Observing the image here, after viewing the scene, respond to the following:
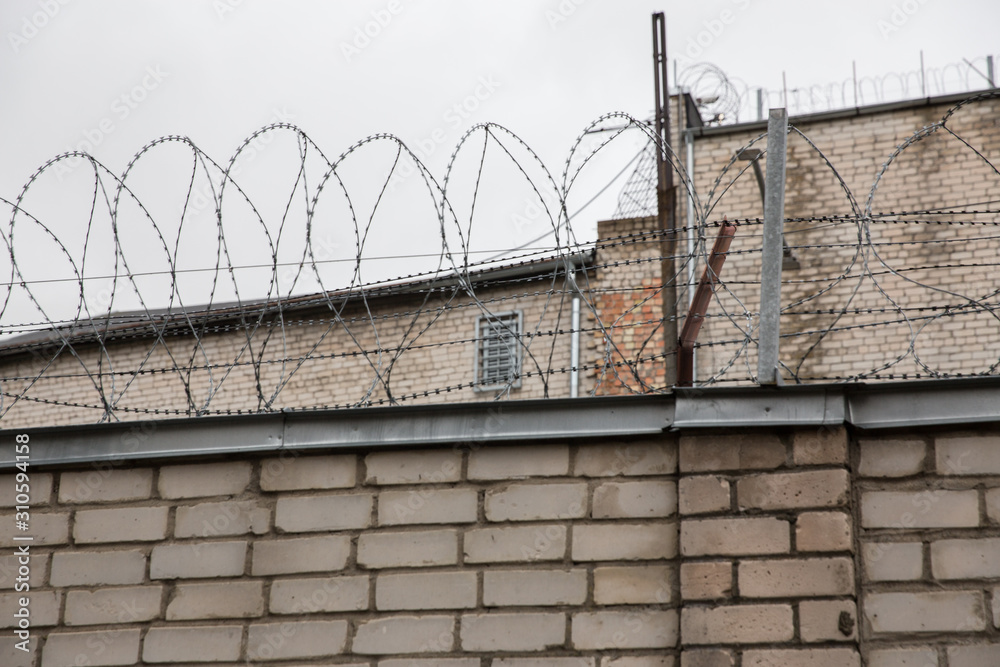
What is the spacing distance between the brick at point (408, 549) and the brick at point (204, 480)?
0.50m

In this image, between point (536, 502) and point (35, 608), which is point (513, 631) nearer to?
point (536, 502)

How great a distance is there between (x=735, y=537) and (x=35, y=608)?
7.84ft

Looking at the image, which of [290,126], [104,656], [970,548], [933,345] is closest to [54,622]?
[104,656]

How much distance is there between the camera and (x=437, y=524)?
10.9ft

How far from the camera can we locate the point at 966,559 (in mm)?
2967

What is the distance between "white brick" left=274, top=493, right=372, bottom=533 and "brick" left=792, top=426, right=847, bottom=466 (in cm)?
139

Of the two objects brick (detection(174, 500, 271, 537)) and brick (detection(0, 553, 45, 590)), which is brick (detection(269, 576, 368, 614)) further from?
brick (detection(0, 553, 45, 590))

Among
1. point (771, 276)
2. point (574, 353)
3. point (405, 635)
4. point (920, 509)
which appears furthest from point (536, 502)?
point (574, 353)

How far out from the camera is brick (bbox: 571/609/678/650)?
10.1 ft

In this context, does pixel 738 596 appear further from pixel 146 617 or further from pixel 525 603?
pixel 146 617

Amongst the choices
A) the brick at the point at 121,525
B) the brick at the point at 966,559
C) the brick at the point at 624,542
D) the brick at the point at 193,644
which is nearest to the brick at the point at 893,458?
the brick at the point at 966,559

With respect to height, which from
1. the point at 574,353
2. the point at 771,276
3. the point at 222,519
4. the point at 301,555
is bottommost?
the point at 301,555

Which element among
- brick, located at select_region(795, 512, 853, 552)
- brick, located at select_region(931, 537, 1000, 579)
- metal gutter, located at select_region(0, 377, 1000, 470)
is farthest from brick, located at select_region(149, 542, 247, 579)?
brick, located at select_region(931, 537, 1000, 579)

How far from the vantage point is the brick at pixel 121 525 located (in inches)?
139
